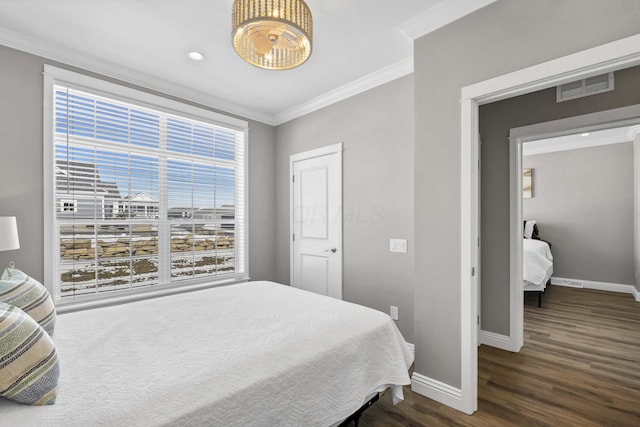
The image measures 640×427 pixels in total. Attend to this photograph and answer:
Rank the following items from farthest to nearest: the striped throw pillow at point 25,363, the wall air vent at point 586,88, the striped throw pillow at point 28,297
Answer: the wall air vent at point 586,88
the striped throw pillow at point 28,297
the striped throw pillow at point 25,363

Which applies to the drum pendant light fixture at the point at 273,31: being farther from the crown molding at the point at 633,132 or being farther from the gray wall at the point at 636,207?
the gray wall at the point at 636,207

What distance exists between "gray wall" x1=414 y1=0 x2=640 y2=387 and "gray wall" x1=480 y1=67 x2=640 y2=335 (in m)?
1.24

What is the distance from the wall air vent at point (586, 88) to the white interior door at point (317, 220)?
6.76 ft

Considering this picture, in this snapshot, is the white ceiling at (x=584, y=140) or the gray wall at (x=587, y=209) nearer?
the white ceiling at (x=584, y=140)

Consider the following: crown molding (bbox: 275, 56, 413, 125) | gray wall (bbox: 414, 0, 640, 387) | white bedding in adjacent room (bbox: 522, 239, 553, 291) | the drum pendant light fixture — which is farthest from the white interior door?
white bedding in adjacent room (bbox: 522, 239, 553, 291)

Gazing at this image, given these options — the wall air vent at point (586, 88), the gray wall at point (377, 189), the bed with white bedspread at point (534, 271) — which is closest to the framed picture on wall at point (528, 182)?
the bed with white bedspread at point (534, 271)

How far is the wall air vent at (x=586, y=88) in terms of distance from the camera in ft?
7.99

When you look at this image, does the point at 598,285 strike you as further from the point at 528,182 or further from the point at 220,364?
the point at 220,364

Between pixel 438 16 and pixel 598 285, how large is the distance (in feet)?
18.7


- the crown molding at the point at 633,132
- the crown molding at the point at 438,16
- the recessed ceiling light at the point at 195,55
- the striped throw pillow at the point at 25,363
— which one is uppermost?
the recessed ceiling light at the point at 195,55

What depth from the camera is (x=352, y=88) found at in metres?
3.14

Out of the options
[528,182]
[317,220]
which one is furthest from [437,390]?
[528,182]

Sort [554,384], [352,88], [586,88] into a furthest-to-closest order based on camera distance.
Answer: [352,88]
[586,88]
[554,384]

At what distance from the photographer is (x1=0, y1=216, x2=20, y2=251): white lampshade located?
1880 mm
